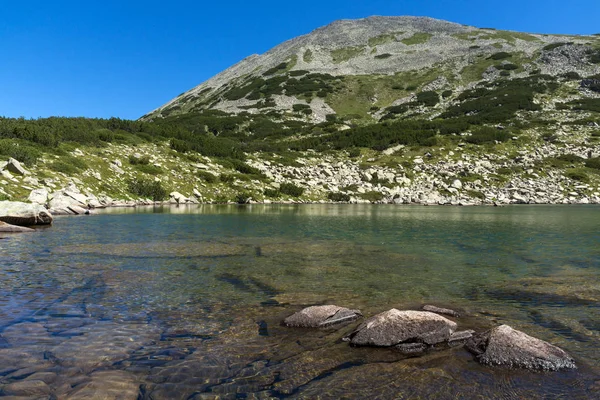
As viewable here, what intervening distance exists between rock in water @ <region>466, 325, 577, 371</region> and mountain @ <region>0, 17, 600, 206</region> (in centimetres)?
3206

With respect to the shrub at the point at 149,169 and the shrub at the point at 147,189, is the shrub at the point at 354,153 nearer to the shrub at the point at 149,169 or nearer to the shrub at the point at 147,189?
the shrub at the point at 149,169

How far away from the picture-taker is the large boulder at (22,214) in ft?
69.7

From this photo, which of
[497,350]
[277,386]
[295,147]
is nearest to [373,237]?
[497,350]

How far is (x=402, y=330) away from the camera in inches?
256

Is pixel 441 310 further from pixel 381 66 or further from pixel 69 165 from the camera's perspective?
pixel 381 66

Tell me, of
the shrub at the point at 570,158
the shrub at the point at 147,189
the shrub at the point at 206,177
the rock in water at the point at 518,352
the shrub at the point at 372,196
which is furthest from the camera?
the shrub at the point at 570,158

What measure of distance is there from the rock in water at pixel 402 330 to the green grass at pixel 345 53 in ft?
502

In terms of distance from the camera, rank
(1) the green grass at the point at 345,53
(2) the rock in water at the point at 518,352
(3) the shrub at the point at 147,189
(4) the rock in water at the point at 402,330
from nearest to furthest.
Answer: (2) the rock in water at the point at 518,352 < (4) the rock in water at the point at 402,330 < (3) the shrub at the point at 147,189 < (1) the green grass at the point at 345,53

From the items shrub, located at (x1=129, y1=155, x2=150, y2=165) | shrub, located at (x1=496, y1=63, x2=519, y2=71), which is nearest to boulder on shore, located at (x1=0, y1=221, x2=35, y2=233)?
shrub, located at (x1=129, y1=155, x2=150, y2=165)

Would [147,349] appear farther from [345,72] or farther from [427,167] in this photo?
[345,72]

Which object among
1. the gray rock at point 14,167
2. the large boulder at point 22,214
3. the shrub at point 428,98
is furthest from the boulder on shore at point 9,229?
the shrub at point 428,98

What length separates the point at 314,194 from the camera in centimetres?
5219

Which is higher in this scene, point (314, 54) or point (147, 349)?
→ point (314, 54)

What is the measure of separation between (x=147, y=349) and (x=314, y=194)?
152 ft
